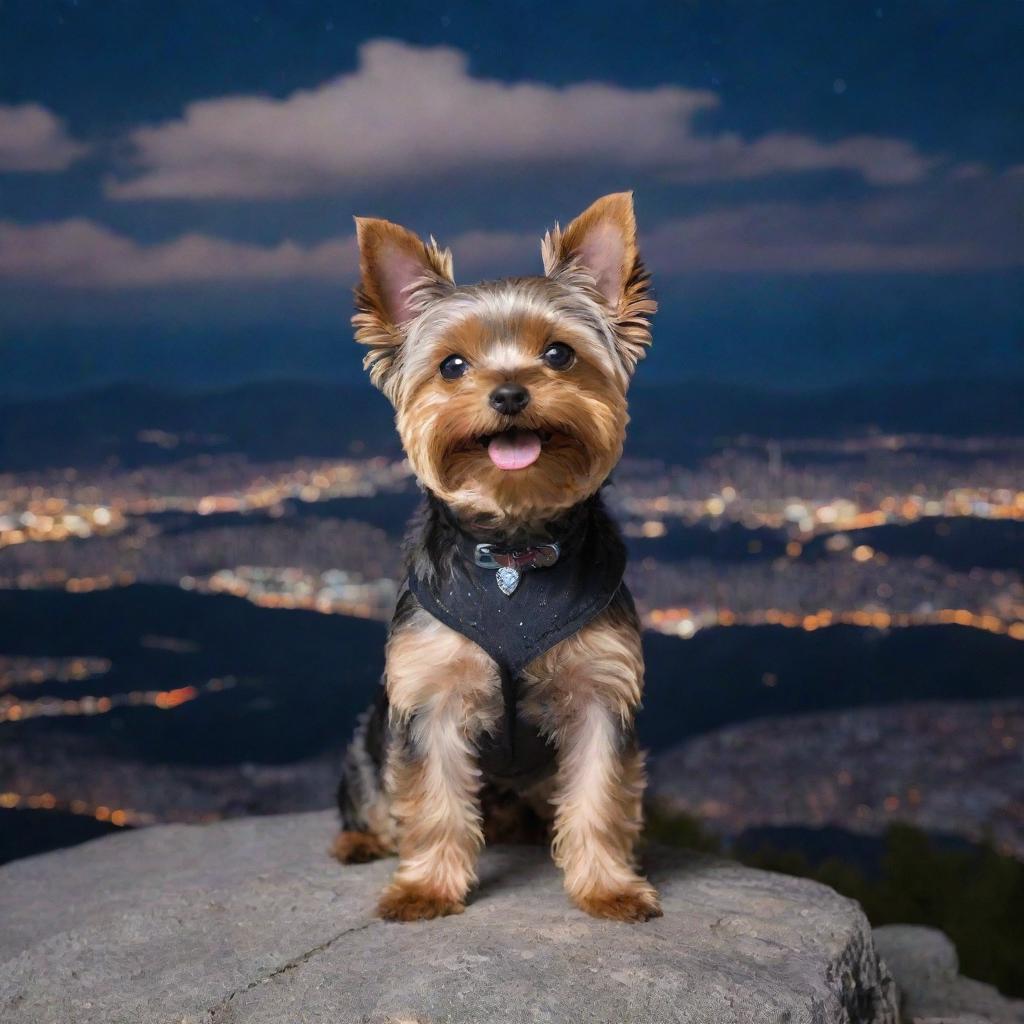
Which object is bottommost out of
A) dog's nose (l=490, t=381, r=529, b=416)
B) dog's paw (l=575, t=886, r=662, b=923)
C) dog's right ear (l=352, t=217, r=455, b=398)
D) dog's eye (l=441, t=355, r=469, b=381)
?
dog's paw (l=575, t=886, r=662, b=923)

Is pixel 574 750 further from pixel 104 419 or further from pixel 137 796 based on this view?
pixel 104 419

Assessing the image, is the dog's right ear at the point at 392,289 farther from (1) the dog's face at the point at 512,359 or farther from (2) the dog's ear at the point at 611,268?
(2) the dog's ear at the point at 611,268

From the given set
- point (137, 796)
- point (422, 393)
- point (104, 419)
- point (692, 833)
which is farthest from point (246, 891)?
point (104, 419)

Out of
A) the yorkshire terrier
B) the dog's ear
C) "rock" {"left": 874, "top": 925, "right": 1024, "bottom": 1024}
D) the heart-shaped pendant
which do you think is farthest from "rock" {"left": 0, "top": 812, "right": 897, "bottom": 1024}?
the dog's ear

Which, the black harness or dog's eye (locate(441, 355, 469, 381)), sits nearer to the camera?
dog's eye (locate(441, 355, 469, 381))

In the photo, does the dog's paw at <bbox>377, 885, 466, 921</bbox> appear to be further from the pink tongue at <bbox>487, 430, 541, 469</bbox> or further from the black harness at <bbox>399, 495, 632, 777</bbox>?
the pink tongue at <bbox>487, 430, 541, 469</bbox>

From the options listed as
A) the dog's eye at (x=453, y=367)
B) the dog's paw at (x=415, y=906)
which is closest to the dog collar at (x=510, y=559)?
the dog's eye at (x=453, y=367)

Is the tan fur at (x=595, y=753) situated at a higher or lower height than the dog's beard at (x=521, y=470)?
lower
